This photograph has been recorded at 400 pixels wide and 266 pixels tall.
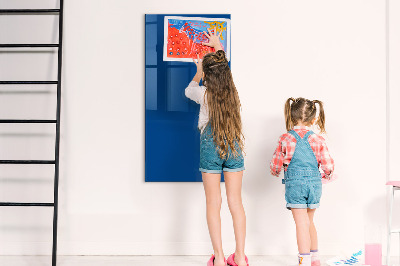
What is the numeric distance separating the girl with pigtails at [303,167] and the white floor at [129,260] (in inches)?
13.5

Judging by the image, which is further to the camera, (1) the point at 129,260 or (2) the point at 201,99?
(1) the point at 129,260

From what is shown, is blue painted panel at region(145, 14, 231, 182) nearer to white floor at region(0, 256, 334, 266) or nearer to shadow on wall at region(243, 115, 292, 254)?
shadow on wall at region(243, 115, 292, 254)

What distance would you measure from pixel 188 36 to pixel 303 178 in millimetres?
1294

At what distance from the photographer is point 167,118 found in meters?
3.20

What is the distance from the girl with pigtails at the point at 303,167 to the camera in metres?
2.71

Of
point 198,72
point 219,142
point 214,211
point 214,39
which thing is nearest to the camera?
point 219,142

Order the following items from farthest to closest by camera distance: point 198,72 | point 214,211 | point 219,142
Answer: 1. point 198,72
2. point 214,211
3. point 219,142

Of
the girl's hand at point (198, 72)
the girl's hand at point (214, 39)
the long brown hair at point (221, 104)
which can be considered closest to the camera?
the long brown hair at point (221, 104)

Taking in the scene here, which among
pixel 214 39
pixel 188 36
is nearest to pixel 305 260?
pixel 214 39

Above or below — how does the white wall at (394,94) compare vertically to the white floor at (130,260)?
above

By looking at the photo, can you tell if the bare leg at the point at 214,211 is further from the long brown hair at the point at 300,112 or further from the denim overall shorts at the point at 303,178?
the long brown hair at the point at 300,112

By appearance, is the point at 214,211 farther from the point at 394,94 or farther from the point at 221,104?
the point at 394,94

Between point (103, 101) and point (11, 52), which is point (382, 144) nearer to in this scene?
point (103, 101)

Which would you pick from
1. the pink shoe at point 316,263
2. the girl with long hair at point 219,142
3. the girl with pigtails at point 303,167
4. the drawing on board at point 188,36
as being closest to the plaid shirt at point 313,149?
the girl with pigtails at point 303,167
